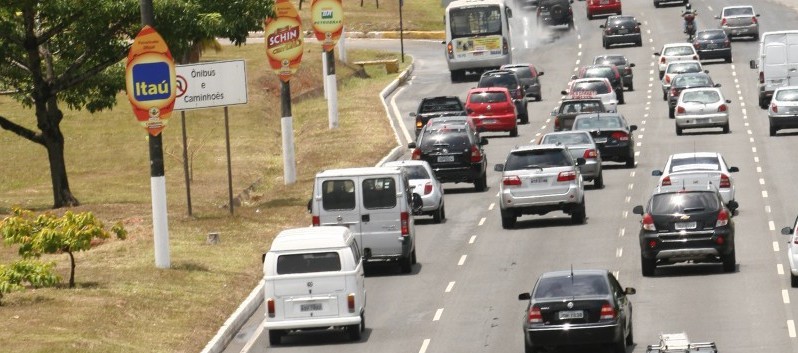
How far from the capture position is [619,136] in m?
48.5

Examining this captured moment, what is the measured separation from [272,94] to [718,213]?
155ft

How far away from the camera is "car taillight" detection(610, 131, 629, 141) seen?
1901 inches

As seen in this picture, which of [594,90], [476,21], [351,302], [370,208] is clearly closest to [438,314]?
[351,302]

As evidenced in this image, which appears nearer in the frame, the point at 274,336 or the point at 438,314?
the point at 274,336

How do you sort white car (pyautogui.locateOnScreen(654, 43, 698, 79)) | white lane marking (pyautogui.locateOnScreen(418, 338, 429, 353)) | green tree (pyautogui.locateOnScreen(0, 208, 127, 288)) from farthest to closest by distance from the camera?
white car (pyautogui.locateOnScreen(654, 43, 698, 79))
green tree (pyautogui.locateOnScreen(0, 208, 127, 288))
white lane marking (pyautogui.locateOnScreen(418, 338, 429, 353))

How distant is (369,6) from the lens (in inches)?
4619

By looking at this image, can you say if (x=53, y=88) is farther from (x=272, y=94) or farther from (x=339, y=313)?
(x=272, y=94)

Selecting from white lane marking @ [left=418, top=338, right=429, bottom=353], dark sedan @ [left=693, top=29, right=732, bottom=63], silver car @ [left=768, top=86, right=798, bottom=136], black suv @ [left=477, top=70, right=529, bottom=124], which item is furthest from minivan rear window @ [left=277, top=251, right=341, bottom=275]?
dark sedan @ [left=693, top=29, right=732, bottom=63]

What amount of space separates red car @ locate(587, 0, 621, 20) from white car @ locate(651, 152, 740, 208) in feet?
205

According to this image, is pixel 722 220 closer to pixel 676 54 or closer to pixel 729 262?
pixel 729 262

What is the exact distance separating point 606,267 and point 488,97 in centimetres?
2573

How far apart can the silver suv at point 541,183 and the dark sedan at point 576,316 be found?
46.4 ft

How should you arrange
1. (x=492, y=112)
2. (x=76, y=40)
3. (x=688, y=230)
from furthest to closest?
(x=492, y=112), (x=76, y=40), (x=688, y=230)

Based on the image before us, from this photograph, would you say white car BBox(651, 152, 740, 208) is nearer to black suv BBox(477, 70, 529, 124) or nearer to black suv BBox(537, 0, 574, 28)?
black suv BBox(477, 70, 529, 124)
